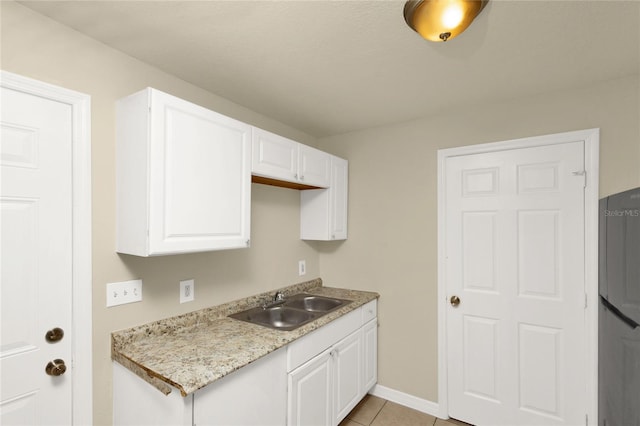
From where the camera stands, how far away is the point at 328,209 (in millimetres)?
2641

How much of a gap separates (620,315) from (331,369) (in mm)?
1552

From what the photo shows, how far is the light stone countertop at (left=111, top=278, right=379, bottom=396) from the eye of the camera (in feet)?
4.17

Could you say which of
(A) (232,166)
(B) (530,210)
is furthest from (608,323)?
(A) (232,166)

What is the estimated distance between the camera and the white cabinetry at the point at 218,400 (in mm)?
1251

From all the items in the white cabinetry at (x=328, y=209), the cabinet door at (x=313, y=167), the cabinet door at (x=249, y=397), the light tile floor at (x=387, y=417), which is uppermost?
the cabinet door at (x=313, y=167)

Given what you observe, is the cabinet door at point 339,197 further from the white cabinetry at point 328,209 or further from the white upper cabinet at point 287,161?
the white upper cabinet at point 287,161

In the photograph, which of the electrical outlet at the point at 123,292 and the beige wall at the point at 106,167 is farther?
the electrical outlet at the point at 123,292

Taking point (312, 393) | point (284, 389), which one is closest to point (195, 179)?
point (284, 389)

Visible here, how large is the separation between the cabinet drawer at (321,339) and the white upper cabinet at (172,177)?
2.33 ft

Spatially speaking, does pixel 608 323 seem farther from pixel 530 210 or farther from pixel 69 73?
pixel 69 73

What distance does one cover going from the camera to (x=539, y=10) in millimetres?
1270

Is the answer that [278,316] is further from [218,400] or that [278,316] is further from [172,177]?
[172,177]

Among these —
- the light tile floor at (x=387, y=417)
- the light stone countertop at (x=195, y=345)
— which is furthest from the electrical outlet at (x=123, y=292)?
the light tile floor at (x=387, y=417)

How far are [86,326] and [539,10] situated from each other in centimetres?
241
